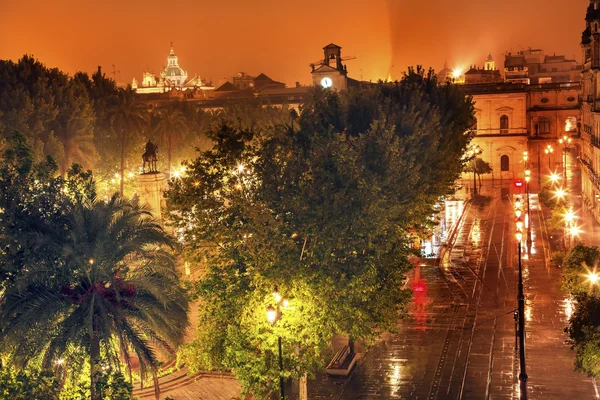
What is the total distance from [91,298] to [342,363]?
481 inches

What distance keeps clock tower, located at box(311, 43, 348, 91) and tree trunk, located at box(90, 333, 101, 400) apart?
76.0 meters

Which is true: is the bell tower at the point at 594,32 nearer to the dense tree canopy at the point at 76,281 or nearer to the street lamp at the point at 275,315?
the street lamp at the point at 275,315

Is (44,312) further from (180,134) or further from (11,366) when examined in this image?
(180,134)

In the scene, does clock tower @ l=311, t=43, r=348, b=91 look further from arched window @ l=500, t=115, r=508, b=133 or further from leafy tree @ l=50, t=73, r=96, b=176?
leafy tree @ l=50, t=73, r=96, b=176

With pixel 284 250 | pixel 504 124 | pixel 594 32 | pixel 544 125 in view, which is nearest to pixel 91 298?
pixel 284 250

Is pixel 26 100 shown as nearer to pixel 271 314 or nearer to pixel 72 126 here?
pixel 72 126

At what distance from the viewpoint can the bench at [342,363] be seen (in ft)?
90.2

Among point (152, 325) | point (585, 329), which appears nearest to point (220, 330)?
point (152, 325)

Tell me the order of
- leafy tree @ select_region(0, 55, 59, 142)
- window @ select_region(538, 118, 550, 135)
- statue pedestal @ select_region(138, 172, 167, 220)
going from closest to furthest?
1. statue pedestal @ select_region(138, 172, 167, 220)
2. leafy tree @ select_region(0, 55, 59, 142)
3. window @ select_region(538, 118, 550, 135)

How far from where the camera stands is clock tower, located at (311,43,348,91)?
302ft

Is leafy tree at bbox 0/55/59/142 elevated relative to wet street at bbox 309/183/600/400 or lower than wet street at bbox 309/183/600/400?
elevated

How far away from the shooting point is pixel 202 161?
25.5 metres

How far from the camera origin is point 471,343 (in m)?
30.1

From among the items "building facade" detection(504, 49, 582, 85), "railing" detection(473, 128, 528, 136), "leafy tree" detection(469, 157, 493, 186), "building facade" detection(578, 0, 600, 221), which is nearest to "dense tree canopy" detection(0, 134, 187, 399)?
"building facade" detection(578, 0, 600, 221)
